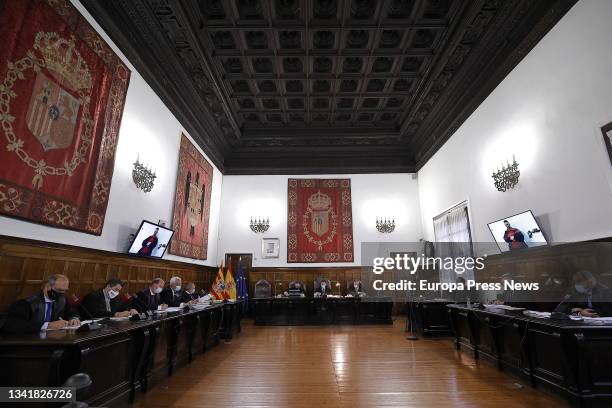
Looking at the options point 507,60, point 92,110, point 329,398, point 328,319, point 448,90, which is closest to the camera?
point 329,398

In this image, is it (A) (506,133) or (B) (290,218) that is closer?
(A) (506,133)

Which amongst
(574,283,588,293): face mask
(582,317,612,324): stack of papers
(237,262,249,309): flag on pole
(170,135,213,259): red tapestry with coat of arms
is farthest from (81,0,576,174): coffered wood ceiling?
(582,317,612,324): stack of papers

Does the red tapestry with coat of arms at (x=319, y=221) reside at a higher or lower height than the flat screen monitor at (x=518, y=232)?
higher

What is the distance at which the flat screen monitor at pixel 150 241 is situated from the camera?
538 cm

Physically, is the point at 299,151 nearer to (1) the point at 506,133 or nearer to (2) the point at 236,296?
(2) the point at 236,296

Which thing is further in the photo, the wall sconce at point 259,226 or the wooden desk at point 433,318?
the wall sconce at point 259,226

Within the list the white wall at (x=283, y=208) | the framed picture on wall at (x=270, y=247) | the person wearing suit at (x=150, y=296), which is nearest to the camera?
the person wearing suit at (x=150, y=296)

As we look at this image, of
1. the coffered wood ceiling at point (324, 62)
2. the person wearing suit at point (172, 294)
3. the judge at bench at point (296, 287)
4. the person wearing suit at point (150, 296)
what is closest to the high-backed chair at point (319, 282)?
the judge at bench at point (296, 287)

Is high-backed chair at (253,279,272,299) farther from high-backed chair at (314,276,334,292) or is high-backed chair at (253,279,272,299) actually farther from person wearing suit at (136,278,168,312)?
person wearing suit at (136,278,168,312)

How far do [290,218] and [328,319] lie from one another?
350 cm

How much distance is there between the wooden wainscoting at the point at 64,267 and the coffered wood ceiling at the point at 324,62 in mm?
3395

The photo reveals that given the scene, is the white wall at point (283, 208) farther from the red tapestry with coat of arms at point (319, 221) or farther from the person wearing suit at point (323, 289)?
the person wearing suit at point (323, 289)

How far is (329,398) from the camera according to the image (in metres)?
3.32

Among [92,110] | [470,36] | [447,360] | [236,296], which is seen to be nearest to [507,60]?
[470,36]
